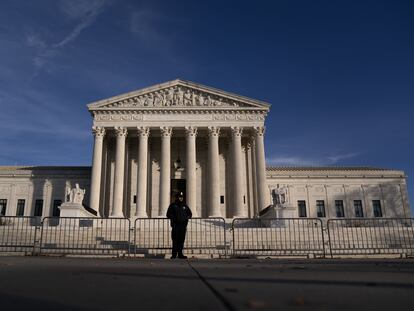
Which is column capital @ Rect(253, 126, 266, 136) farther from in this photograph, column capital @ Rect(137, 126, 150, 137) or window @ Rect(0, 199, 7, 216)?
window @ Rect(0, 199, 7, 216)

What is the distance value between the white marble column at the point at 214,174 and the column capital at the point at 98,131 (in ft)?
36.5

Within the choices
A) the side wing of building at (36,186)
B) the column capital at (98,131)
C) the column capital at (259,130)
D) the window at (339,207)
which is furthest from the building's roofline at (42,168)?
the window at (339,207)

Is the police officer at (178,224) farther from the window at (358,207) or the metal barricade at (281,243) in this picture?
the window at (358,207)

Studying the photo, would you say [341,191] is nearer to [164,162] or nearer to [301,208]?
[301,208]

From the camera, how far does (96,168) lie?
120 ft

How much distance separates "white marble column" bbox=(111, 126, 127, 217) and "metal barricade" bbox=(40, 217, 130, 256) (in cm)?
1333

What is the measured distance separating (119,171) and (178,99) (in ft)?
32.7

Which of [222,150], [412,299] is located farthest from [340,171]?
[412,299]

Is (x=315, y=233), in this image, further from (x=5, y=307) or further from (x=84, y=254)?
(x=5, y=307)

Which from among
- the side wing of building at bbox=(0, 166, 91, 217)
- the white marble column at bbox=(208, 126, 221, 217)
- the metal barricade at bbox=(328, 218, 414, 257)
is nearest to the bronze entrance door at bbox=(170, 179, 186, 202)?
the white marble column at bbox=(208, 126, 221, 217)

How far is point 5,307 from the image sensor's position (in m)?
3.36

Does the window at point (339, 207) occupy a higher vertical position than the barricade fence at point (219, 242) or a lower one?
higher

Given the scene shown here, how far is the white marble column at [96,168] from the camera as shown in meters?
35.7

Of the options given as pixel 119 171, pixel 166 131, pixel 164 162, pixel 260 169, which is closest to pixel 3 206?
pixel 119 171
